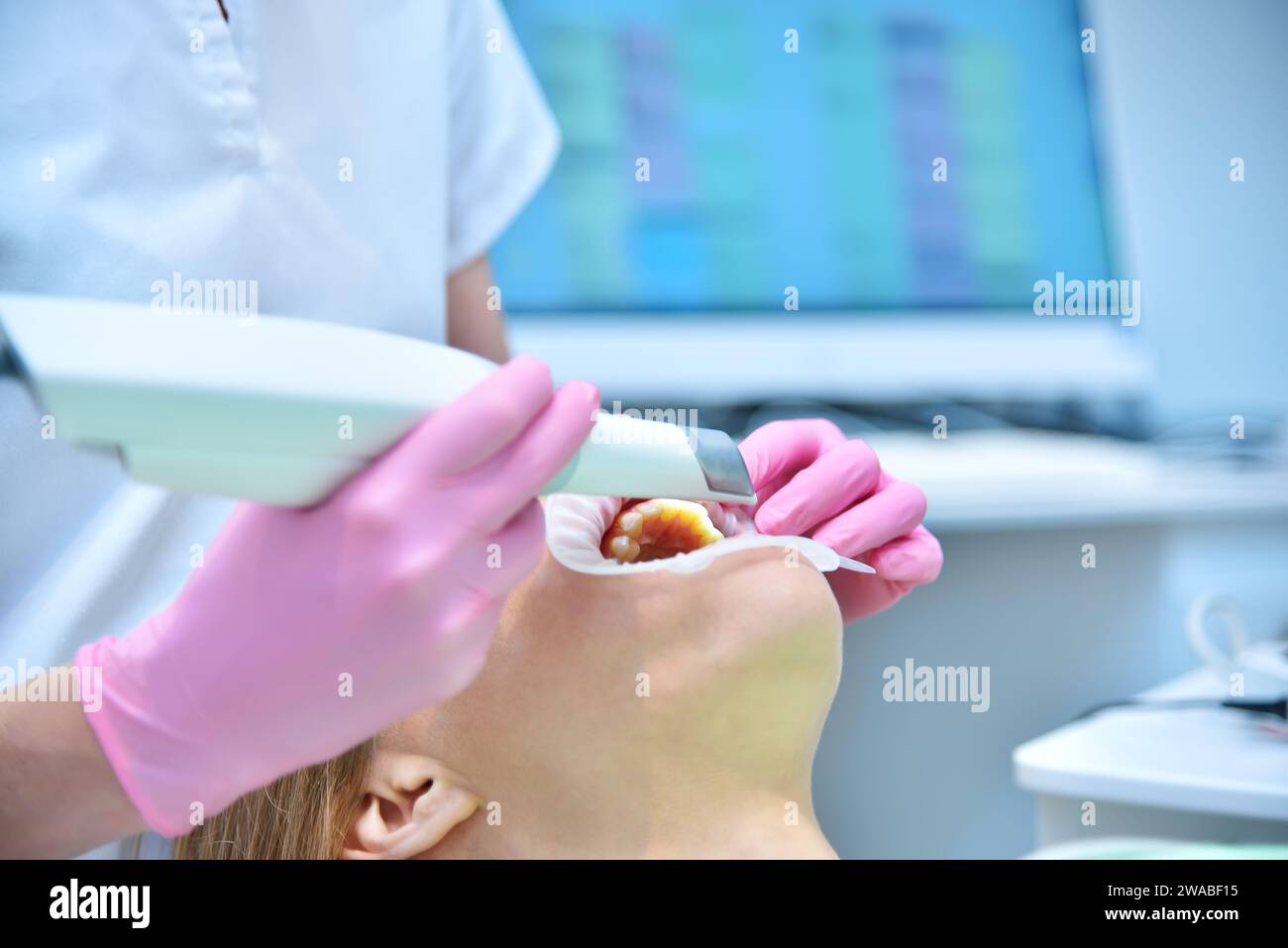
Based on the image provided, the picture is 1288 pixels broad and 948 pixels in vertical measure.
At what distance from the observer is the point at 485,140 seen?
1.25 metres

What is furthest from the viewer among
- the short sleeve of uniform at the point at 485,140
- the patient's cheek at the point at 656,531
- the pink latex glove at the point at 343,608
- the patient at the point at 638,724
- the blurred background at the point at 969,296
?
the blurred background at the point at 969,296

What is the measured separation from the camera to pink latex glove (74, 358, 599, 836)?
562mm

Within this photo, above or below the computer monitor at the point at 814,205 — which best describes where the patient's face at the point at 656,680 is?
below

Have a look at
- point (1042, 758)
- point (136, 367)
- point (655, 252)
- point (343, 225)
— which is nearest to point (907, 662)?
point (1042, 758)

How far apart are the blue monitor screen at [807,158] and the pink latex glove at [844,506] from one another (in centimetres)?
87

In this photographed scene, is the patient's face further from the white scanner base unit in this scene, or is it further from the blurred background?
the blurred background

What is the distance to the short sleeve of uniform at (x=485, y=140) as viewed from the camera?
4.00ft

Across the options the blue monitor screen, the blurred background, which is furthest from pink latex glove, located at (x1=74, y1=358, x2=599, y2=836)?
the blue monitor screen

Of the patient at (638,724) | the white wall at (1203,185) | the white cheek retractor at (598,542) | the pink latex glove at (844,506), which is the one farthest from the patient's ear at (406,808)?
the white wall at (1203,185)

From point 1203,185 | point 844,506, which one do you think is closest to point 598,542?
point 844,506

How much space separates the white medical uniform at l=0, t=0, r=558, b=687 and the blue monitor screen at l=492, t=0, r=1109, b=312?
0.61 metres

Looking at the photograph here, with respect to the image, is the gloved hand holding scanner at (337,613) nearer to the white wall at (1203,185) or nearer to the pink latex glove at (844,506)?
the pink latex glove at (844,506)

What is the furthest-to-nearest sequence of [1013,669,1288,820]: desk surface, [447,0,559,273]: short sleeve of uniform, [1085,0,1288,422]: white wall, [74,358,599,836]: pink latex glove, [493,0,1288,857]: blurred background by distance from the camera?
[1085,0,1288,422]: white wall
[493,0,1288,857]: blurred background
[447,0,559,273]: short sleeve of uniform
[1013,669,1288,820]: desk surface
[74,358,599,836]: pink latex glove

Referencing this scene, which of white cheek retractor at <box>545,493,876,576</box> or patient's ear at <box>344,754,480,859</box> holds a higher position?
white cheek retractor at <box>545,493,876,576</box>
